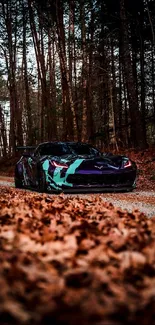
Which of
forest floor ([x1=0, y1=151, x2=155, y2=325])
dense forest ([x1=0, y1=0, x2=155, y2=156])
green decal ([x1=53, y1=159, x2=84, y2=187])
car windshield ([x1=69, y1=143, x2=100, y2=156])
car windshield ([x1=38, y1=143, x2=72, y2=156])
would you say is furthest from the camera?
dense forest ([x1=0, y1=0, x2=155, y2=156])

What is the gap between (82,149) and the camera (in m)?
10.1

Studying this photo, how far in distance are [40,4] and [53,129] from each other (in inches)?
306

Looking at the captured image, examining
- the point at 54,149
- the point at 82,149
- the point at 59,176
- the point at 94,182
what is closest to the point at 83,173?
the point at 94,182

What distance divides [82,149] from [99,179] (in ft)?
5.42

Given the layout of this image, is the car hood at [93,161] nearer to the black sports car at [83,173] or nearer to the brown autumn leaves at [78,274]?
the black sports car at [83,173]

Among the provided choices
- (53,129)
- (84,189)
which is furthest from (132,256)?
(53,129)

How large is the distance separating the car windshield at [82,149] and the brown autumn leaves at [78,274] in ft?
20.5

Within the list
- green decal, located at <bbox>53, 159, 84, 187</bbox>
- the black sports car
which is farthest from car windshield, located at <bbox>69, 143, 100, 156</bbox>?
green decal, located at <bbox>53, 159, 84, 187</bbox>

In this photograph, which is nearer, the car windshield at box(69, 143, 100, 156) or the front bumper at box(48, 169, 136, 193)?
the front bumper at box(48, 169, 136, 193)

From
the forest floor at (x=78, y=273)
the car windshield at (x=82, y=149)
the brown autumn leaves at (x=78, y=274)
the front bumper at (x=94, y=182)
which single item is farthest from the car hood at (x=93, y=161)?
the brown autumn leaves at (x=78, y=274)

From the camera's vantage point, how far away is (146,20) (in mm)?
22391

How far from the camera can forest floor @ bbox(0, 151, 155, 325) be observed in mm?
1642

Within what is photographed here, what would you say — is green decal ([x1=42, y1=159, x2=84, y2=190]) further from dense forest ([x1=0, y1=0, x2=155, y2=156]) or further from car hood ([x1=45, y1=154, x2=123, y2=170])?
dense forest ([x1=0, y1=0, x2=155, y2=156])

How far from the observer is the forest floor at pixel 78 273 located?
1.64 meters
